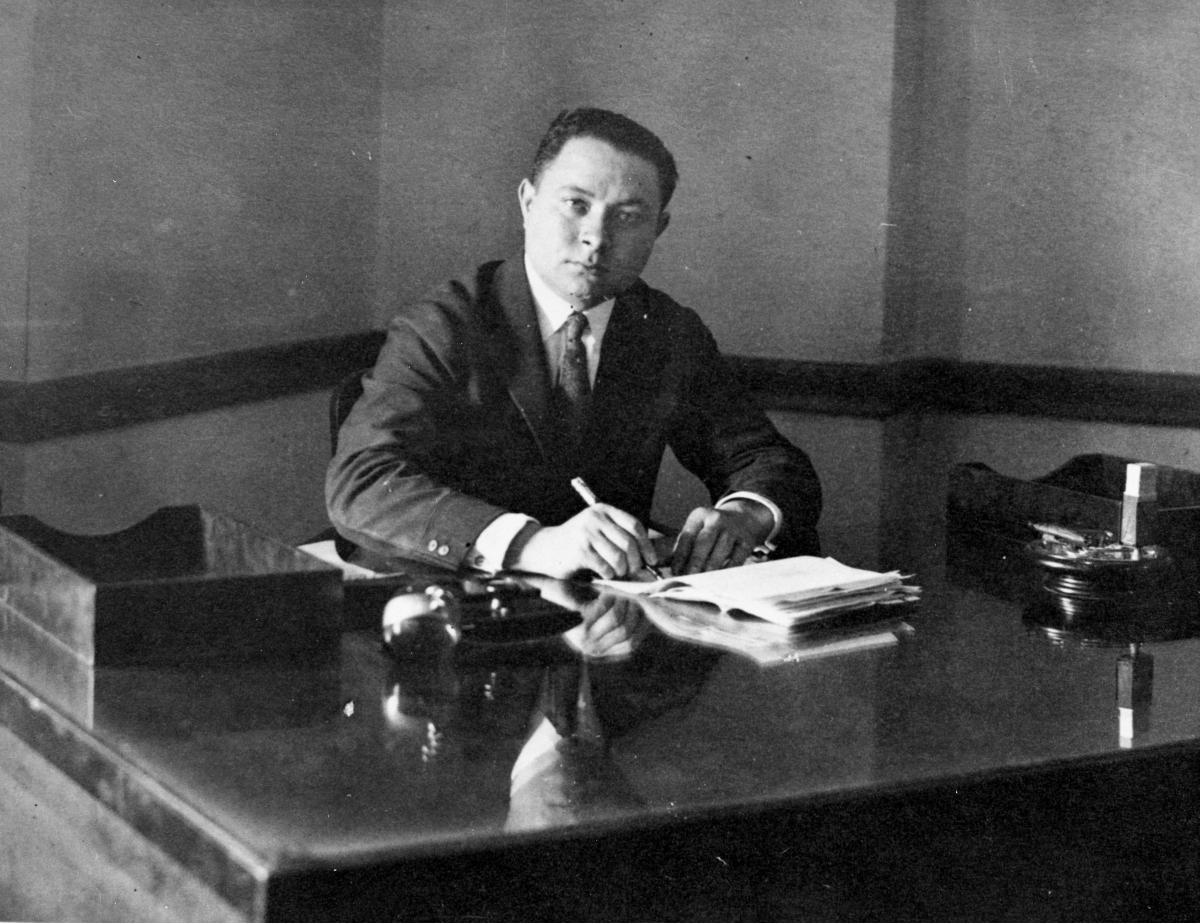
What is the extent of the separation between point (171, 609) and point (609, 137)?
159cm

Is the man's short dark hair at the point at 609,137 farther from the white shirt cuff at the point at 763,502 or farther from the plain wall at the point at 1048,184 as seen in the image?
the white shirt cuff at the point at 763,502

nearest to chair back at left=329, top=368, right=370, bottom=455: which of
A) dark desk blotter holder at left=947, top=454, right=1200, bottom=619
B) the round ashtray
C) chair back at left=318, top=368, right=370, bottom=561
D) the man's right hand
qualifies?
chair back at left=318, top=368, right=370, bottom=561

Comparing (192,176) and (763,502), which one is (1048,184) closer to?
(763,502)

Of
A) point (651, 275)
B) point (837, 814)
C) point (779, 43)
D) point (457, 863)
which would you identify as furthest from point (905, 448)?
point (457, 863)

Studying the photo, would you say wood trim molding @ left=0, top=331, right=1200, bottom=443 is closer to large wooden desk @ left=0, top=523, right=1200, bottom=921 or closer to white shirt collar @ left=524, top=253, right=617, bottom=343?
white shirt collar @ left=524, top=253, right=617, bottom=343

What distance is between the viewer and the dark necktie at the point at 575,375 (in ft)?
8.39

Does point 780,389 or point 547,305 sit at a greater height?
point 547,305

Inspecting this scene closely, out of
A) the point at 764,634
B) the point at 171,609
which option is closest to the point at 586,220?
the point at 764,634

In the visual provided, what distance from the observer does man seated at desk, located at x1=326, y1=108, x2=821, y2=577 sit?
2.25m

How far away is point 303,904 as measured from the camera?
92cm

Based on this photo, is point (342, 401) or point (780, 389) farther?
point (780, 389)

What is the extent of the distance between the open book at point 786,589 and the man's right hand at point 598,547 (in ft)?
0.10

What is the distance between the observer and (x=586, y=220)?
2611 millimetres

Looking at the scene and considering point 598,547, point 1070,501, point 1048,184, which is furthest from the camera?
point 1048,184
